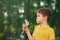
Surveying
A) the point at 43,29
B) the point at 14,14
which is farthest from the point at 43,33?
the point at 14,14

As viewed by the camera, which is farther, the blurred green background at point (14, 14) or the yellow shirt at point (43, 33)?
the blurred green background at point (14, 14)

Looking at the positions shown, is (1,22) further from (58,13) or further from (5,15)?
(58,13)

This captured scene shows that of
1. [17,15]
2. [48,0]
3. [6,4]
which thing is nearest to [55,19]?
[48,0]

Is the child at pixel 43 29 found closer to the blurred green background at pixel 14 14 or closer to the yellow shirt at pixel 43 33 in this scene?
the yellow shirt at pixel 43 33

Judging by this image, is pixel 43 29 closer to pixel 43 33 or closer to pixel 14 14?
pixel 43 33

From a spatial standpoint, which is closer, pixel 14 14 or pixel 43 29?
pixel 43 29

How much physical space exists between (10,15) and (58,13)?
25.5 inches

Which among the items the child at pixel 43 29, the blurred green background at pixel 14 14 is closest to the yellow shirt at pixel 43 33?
the child at pixel 43 29

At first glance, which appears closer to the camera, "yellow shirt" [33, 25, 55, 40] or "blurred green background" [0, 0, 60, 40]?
"yellow shirt" [33, 25, 55, 40]

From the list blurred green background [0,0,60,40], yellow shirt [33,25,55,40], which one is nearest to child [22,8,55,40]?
yellow shirt [33,25,55,40]

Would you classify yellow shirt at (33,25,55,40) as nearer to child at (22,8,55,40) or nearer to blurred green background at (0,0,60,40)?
child at (22,8,55,40)

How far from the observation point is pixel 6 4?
2760 mm

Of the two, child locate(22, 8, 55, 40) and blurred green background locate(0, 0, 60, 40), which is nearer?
child locate(22, 8, 55, 40)

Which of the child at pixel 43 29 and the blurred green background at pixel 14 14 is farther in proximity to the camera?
the blurred green background at pixel 14 14
